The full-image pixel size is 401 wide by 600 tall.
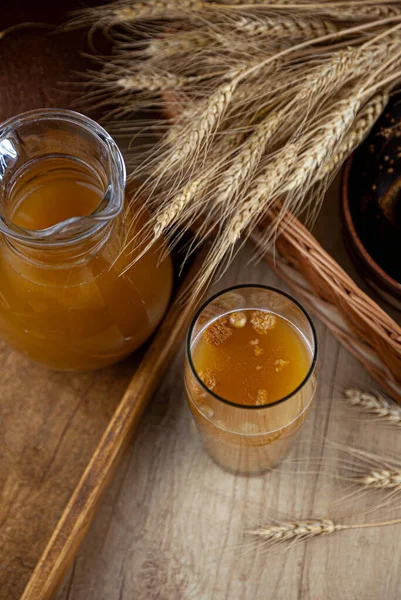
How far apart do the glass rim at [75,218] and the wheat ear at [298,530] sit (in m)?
0.58

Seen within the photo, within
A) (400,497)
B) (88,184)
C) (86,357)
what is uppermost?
(88,184)

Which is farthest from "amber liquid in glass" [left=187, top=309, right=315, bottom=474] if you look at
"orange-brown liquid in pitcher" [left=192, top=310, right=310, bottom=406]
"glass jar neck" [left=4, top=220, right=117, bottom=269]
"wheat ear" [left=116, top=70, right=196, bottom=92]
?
"wheat ear" [left=116, top=70, right=196, bottom=92]

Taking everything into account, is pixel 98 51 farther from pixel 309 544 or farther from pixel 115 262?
pixel 309 544

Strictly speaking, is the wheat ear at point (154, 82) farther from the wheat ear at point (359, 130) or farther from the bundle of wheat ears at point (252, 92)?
the wheat ear at point (359, 130)

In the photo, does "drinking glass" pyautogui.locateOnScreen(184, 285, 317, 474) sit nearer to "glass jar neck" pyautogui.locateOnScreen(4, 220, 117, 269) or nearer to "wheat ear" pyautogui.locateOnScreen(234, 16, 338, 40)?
"glass jar neck" pyautogui.locateOnScreen(4, 220, 117, 269)

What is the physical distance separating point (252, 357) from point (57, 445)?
0.35 meters

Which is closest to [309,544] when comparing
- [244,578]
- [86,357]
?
[244,578]

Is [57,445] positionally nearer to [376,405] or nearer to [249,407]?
[249,407]

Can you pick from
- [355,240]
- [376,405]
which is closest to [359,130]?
[355,240]

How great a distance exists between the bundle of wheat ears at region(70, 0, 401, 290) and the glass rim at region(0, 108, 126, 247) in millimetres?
142

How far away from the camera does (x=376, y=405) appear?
115 centimetres

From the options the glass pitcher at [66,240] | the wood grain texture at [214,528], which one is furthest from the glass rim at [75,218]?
the wood grain texture at [214,528]

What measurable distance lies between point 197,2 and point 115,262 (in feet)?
1.52

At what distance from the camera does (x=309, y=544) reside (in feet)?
3.62
